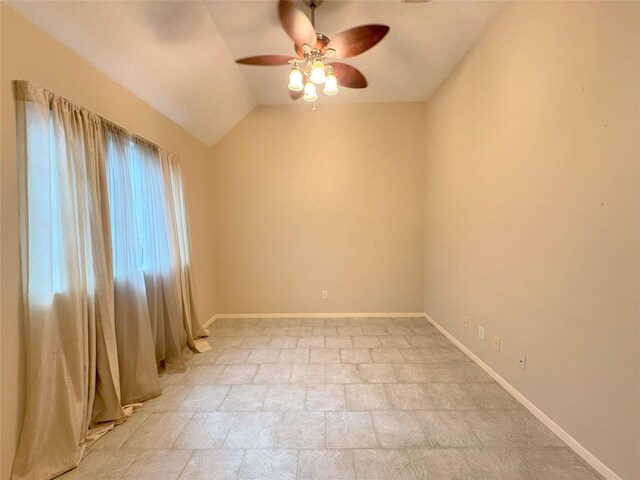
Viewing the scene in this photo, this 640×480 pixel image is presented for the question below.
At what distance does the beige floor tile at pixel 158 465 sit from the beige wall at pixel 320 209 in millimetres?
2422

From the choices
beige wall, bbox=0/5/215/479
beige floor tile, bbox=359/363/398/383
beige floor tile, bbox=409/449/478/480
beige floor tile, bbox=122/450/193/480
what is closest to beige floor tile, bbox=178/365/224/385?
beige floor tile, bbox=122/450/193/480

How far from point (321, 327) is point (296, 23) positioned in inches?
123

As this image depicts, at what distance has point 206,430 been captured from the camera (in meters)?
1.78

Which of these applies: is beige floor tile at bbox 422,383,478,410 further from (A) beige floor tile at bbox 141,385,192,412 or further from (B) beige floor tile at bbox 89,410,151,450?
(B) beige floor tile at bbox 89,410,151,450

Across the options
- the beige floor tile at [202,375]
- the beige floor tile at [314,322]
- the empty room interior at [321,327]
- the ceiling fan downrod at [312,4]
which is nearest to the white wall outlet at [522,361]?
the empty room interior at [321,327]

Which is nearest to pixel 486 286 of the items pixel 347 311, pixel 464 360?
pixel 464 360

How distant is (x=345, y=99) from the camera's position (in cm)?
369

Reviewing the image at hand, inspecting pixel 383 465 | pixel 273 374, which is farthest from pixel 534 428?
pixel 273 374

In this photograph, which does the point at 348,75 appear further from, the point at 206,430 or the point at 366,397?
the point at 206,430

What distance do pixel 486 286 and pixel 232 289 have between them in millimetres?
3205

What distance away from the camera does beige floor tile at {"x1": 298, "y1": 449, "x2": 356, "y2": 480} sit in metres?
1.43

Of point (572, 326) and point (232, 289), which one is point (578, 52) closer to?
point (572, 326)

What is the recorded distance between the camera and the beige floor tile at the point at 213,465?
144 centimetres

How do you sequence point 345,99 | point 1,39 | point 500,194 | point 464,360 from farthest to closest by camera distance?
1. point 345,99
2. point 464,360
3. point 500,194
4. point 1,39
